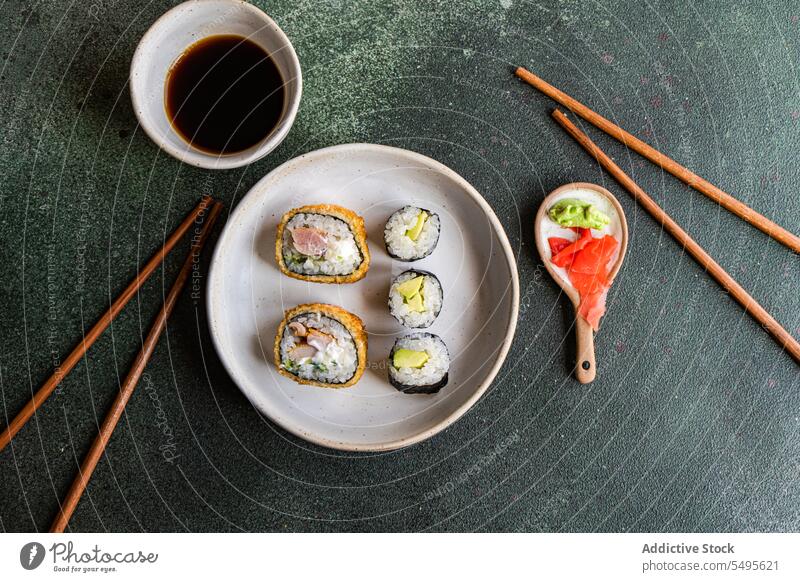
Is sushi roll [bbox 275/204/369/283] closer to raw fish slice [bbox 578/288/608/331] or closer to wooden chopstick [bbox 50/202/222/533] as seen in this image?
wooden chopstick [bbox 50/202/222/533]

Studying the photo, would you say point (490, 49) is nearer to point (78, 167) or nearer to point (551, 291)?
point (551, 291)

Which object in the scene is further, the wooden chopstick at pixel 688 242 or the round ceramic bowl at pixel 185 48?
the wooden chopstick at pixel 688 242

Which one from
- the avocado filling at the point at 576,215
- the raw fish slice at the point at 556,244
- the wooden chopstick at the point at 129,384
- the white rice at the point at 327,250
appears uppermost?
the avocado filling at the point at 576,215

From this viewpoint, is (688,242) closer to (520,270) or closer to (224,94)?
(520,270)

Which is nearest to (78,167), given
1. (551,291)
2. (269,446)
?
(269,446)

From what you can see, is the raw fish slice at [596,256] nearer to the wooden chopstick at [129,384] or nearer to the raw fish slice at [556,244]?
the raw fish slice at [556,244]

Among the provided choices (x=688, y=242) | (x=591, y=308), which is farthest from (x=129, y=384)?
(x=688, y=242)

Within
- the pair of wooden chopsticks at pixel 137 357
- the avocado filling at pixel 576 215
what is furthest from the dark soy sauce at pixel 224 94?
the avocado filling at pixel 576 215
